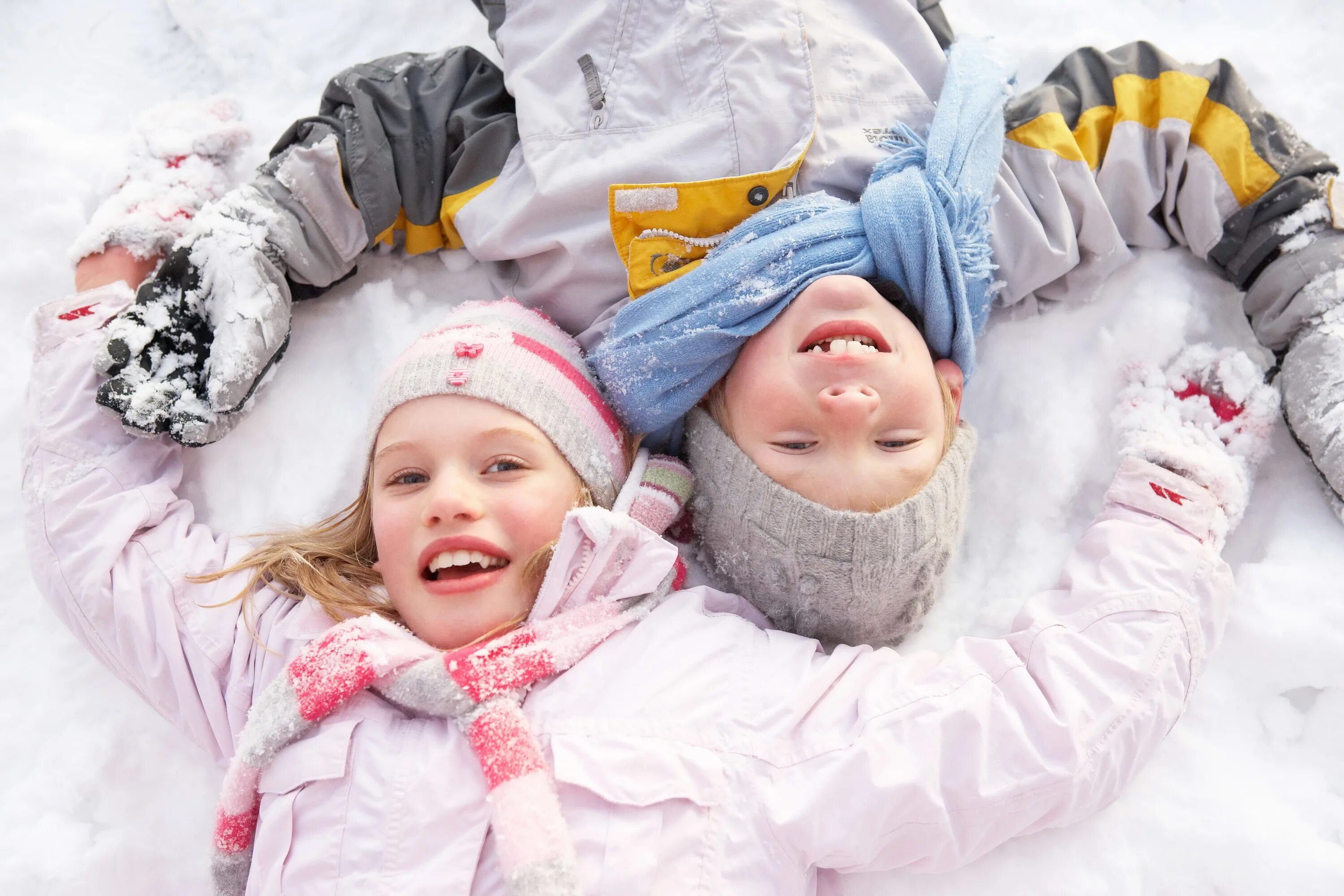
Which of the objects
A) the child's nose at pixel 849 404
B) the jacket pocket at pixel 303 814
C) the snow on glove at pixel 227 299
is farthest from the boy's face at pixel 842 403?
the snow on glove at pixel 227 299

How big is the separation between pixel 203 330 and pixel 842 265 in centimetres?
132

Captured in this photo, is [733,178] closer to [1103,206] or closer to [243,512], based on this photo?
[1103,206]

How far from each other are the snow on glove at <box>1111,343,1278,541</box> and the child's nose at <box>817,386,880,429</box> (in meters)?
0.63

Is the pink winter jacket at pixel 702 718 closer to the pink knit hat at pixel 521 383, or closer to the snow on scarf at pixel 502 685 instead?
the snow on scarf at pixel 502 685

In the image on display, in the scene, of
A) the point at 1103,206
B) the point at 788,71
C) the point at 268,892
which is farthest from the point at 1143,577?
the point at 268,892

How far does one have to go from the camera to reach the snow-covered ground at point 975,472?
5.44 ft

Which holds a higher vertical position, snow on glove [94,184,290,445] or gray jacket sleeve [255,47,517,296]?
gray jacket sleeve [255,47,517,296]

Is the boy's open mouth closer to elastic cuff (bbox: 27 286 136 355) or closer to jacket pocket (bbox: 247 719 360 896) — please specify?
jacket pocket (bbox: 247 719 360 896)

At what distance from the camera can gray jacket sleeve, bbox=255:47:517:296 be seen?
2051 millimetres

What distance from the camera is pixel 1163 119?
198 centimetres

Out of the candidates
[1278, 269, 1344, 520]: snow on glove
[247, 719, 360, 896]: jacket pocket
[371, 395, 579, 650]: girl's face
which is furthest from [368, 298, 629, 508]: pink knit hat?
[1278, 269, 1344, 520]: snow on glove

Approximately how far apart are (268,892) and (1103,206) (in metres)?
2.02

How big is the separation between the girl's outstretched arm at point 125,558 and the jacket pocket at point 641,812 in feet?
2.14

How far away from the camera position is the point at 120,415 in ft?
6.15
